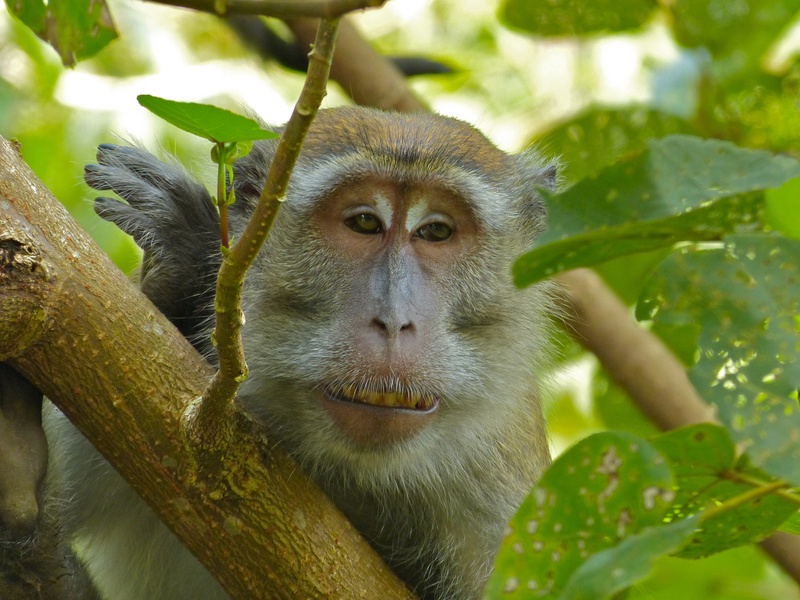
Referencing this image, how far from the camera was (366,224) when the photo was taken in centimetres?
378

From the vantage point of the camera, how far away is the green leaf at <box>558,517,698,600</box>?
1743mm

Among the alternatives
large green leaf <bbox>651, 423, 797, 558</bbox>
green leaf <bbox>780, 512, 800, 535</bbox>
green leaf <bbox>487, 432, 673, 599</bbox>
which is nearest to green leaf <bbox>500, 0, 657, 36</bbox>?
green leaf <bbox>780, 512, 800, 535</bbox>

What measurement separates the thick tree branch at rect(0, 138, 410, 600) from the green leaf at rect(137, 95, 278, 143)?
1.06m

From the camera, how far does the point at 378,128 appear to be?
4.14m

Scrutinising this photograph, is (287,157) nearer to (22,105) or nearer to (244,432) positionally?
(244,432)

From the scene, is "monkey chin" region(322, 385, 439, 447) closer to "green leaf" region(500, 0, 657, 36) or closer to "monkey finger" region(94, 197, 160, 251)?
"monkey finger" region(94, 197, 160, 251)

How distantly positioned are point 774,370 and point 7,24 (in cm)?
615

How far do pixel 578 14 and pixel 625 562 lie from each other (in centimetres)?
436

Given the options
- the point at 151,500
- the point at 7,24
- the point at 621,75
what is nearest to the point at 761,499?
the point at 151,500

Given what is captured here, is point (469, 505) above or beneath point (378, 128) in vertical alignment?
beneath

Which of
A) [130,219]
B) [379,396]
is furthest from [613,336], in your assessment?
[130,219]

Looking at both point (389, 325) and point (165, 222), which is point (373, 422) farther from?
point (165, 222)

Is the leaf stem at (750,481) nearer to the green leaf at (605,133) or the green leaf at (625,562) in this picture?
the green leaf at (625,562)

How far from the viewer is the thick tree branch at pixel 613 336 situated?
5191 mm
